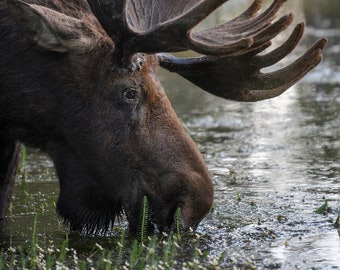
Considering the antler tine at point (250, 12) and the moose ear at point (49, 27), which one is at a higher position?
the antler tine at point (250, 12)

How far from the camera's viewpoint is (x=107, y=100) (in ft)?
21.4

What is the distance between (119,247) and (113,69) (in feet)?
3.54

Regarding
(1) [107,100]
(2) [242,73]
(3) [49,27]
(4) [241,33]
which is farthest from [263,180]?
(3) [49,27]

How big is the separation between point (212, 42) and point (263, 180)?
6.92 feet

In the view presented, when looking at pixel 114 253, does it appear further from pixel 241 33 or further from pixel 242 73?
pixel 241 33

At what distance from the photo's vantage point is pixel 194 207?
6.29m

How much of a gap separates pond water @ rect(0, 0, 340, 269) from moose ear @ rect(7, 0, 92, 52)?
1.31m

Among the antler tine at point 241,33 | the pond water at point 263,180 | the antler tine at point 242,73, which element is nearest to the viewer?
the antler tine at point 241,33

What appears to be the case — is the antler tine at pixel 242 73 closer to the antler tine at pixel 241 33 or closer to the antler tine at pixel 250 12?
the antler tine at pixel 241 33

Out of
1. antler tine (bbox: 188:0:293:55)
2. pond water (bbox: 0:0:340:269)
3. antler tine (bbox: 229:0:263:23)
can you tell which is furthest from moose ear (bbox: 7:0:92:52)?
pond water (bbox: 0:0:340:269)

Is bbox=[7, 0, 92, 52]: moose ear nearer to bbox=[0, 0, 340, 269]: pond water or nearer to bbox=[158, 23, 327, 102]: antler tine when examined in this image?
bbox=[158, 23, 327, 102]: antler tine

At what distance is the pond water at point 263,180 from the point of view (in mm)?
6465

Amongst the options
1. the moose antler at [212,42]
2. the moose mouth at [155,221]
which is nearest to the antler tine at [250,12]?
the moose antler at [212,42]

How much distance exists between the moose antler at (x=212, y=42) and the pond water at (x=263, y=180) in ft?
2.91
